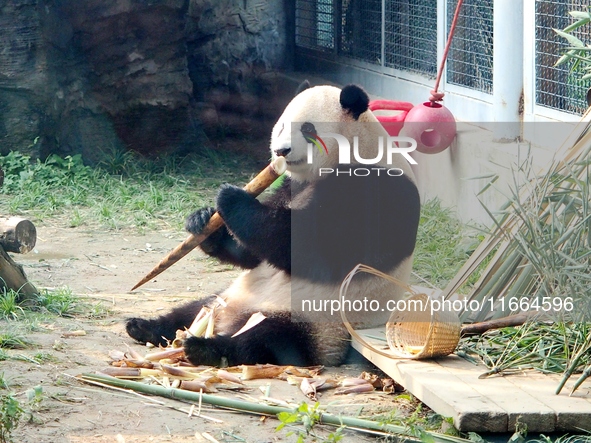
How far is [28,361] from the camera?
3.70 m

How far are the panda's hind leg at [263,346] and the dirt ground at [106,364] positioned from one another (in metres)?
0.18

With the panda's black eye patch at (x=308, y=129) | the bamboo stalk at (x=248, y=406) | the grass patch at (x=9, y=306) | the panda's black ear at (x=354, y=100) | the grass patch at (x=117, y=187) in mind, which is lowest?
the grass patch at (x=117, y=187)

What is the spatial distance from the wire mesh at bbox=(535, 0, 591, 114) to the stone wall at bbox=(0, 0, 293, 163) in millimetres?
4519

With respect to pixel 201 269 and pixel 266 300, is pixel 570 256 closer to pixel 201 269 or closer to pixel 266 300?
pixel 266 300

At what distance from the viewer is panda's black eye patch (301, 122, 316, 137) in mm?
4035

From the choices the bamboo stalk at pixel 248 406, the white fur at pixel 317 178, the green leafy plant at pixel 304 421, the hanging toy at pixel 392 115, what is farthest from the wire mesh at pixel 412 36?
the green leafy plant at pixel 304 421

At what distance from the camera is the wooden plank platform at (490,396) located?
2785mm

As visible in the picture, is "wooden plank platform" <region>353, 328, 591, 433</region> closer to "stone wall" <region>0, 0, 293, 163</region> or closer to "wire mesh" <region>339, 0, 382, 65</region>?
"wire mesh" <region>339, 0, 382, 65</region>

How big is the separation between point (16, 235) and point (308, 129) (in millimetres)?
1971

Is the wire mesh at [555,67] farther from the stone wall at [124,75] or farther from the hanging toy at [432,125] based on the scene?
the stone wall at [124,75]

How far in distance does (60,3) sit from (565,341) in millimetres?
6915

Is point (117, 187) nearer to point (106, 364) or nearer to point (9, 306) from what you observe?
point (9, 306)

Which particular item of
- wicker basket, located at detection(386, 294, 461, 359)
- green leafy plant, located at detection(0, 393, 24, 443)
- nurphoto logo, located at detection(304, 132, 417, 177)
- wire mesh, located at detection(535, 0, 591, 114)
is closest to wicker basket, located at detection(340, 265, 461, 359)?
wicker basket, located at detection(386, 294, 461, 359)

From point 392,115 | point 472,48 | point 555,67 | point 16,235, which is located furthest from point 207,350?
point 472,48
